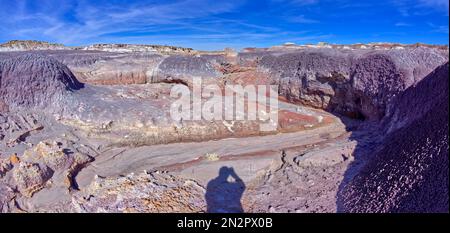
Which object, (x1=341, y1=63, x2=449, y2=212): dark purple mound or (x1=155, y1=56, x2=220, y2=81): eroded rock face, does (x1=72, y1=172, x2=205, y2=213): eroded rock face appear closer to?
(x1=341, y1=63, x2=449, y2=212): dark purple mound

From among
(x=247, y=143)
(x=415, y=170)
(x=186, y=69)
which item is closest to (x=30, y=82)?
(x=186, y=69)

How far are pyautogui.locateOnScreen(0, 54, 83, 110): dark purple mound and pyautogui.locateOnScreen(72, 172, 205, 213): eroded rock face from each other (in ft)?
8.74

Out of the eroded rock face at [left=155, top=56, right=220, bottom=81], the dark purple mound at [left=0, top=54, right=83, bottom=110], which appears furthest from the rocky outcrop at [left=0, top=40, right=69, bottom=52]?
the dark purple mound at [left=0, top=54, right=83, bottom=110]

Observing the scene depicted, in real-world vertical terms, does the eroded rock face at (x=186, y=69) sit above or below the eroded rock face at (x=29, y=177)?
above

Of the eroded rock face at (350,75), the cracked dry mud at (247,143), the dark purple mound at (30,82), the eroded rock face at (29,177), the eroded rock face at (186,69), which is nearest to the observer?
the cracked dry mud at (247,143)

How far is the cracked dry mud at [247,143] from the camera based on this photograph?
129 inches

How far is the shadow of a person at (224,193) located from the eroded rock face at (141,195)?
11 centimetres

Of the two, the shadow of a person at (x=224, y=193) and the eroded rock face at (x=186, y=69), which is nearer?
the shadow of a person at (x=224, y=193)

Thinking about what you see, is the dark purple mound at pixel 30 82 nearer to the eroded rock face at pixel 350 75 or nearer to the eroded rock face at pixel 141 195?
the eroded rock face at pixel 141 195

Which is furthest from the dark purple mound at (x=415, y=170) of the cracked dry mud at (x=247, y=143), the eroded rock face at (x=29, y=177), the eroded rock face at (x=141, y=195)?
the eroded rock face at (x=29, y=177)

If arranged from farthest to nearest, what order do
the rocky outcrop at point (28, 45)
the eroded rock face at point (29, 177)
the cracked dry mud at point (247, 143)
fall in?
the rocky outcrop at point (28, 45), the eroded rock face at point (29, 177), the cracked dry mud at point (247, 143)

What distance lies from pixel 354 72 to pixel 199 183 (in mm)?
3865

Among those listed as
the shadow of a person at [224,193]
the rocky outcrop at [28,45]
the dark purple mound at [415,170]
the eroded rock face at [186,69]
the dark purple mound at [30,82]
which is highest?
the rocky outcrop at [28,45]
